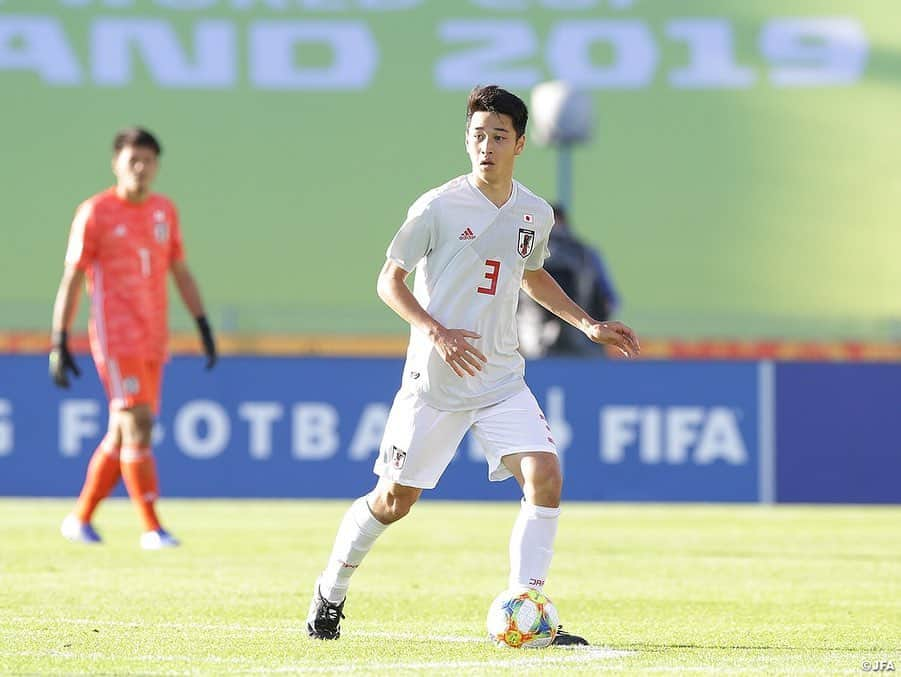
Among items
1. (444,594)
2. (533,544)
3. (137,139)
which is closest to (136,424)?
(137,139)

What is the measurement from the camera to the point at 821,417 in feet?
49.0

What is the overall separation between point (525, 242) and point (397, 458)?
830 millimetres

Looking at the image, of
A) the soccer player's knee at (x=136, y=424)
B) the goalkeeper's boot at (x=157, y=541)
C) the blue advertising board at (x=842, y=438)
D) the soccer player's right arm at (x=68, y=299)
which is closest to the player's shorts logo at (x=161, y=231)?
the soccer player's right arm at (x=68, y=299)

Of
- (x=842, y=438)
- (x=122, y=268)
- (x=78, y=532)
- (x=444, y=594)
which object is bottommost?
(x=842, y=438)

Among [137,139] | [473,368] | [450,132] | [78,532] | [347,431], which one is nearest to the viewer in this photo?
[473,368]

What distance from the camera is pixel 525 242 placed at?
7.09 m

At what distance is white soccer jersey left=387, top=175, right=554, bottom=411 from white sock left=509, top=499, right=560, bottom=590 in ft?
1.33

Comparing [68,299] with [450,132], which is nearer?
[68,299]

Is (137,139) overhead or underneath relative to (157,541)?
overhead

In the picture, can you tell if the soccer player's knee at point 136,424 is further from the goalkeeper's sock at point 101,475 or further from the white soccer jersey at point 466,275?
the white soccer jersey at point 466,275

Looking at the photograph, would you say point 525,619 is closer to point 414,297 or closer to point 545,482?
point 545,482

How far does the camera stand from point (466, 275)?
6.98 metres

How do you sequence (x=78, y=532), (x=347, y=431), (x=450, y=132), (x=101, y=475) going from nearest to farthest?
(x=101, y=475), (x=78, y=532), (x=347, y=431), (x=450, y=132)

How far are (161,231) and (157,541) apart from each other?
5.24 ft
